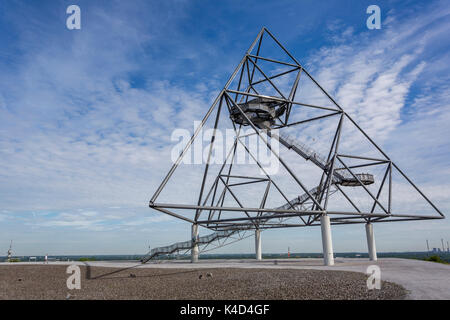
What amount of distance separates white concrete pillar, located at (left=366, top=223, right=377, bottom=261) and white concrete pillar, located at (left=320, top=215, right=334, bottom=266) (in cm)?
1131

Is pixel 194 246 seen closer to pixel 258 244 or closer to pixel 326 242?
pixel 258 244

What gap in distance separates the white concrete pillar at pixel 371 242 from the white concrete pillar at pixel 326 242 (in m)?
11.3

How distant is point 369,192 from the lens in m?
24.0

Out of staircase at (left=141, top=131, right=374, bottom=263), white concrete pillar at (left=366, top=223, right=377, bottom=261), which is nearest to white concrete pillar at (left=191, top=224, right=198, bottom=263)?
staircase at (left=141, top=131, right=374, bottom=263)

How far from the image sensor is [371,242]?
29.1m

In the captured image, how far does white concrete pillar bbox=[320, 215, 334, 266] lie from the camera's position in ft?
65.8

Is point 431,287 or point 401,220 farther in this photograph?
point 401,220

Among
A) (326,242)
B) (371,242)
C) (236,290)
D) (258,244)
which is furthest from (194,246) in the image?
(236,290)

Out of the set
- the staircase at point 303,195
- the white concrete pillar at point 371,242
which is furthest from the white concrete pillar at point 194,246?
the white concrete pillar at point 371,242

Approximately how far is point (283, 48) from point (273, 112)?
225 inches

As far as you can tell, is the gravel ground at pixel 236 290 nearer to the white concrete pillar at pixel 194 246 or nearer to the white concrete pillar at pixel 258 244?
the white concrete pillar at pixel 194 246
